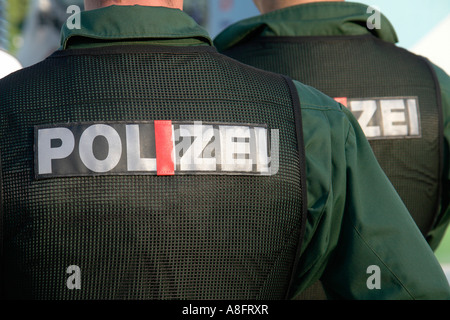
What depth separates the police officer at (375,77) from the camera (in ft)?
4.96

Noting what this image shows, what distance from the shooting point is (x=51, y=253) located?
3.19 feet

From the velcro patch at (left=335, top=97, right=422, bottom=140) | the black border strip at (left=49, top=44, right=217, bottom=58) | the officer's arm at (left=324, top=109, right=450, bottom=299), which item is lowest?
the officer's arm at (left=324, top=109, right=450, bottom=299)

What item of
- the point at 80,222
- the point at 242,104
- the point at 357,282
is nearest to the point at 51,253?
the point at 80,222

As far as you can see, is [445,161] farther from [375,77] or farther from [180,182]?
[180,182]

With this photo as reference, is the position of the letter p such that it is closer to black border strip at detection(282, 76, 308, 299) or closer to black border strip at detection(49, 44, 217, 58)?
black border strip at detection(49, 44, 217, 58)

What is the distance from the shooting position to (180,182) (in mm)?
981

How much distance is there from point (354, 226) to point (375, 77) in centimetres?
62

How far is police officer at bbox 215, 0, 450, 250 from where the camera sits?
1513mm

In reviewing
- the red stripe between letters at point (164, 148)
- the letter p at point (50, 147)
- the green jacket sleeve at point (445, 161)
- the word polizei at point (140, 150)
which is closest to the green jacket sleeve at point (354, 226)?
the word polizei at point (140, 150)

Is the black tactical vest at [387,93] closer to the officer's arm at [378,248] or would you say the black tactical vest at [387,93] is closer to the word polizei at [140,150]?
the officer's arm at [378,248]

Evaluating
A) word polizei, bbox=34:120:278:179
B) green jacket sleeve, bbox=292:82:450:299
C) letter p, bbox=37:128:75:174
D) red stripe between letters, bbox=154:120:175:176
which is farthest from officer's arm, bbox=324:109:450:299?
letter p, bbox=37:128:75:174

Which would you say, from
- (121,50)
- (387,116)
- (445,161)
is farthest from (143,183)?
(445,161)

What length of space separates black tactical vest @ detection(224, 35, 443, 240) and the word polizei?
594 millimetres
